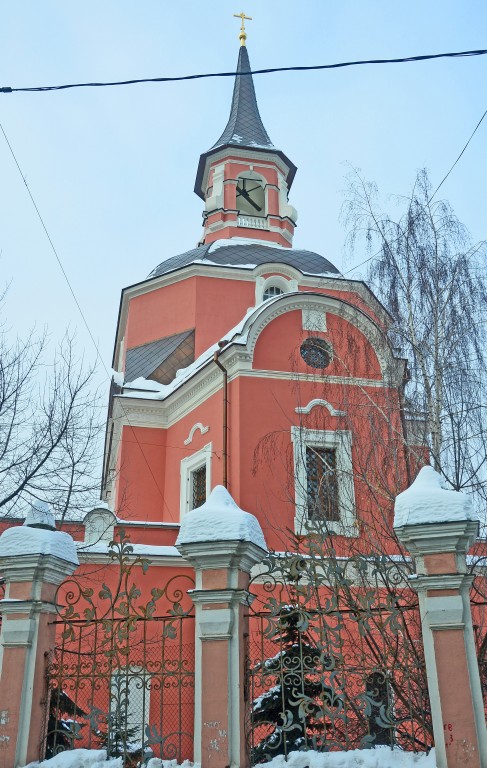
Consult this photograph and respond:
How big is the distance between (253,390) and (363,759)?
889cm

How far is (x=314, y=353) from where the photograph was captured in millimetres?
14375

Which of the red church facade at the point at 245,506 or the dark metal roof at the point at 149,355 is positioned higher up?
the dark metal roof at the point at 149,355

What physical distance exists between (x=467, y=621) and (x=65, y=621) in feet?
9.96

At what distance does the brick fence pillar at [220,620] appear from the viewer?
215 inches

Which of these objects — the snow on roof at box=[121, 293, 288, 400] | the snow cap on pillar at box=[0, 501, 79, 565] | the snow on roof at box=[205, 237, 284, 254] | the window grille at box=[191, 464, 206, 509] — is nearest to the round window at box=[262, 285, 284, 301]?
the snow on roof at box=[205, 237, 284, 254]

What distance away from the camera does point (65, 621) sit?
6125mm

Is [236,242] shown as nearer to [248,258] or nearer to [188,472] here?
[248,258]

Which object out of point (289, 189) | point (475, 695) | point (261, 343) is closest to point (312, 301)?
point (261, 343)

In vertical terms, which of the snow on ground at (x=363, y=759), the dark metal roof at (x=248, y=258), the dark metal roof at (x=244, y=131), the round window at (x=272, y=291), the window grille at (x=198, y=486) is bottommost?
the snow on ground at (x=363, y=759)

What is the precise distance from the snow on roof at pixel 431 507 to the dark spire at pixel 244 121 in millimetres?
20188

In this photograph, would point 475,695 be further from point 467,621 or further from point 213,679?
point 213,679

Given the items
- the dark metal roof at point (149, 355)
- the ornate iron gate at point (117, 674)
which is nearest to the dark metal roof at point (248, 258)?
the dark metal roof at point (149, 355)

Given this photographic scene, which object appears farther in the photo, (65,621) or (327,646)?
(65,621)

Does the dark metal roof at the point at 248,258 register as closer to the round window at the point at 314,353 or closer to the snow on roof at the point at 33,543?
the round window at the point at 314,353
